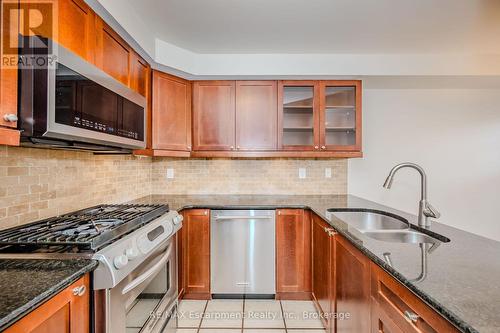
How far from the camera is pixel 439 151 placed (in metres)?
3.03

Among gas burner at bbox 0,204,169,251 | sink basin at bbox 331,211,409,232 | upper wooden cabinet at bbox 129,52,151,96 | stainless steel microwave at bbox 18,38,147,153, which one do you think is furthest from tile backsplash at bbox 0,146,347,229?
sink basin at bbox 331,211,409,232

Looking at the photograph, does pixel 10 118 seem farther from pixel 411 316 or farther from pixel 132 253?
pixel 411 316

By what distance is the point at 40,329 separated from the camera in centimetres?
80

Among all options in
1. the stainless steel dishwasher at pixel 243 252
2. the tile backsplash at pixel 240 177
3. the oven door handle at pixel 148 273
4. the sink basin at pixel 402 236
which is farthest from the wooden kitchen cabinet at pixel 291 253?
the oven door handle at pixel 148 273

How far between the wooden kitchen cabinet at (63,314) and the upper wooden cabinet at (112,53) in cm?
130

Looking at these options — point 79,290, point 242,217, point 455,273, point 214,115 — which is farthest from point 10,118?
point 214,115

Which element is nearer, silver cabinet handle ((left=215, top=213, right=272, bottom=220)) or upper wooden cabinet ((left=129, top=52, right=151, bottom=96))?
upper wooden cabinet ((left=129, top=52, right=151, bottom=96))

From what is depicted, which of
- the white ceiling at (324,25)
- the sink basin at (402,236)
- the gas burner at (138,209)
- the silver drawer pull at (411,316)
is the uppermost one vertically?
the white ceiling at (324,25)

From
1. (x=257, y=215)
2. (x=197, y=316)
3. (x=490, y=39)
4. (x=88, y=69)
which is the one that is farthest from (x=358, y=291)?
(x=490, y=39)

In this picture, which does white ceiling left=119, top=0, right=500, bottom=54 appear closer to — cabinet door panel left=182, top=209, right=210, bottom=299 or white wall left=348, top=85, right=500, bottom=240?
white wall left=348, top=85, right=500, bottom=240

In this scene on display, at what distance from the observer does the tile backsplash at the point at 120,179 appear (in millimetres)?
1419

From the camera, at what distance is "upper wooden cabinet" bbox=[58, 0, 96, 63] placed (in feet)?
4.31

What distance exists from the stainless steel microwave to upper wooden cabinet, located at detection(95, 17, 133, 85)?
0.78 ft

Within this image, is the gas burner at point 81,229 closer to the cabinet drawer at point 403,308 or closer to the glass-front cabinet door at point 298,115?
the cabinet drawer at point 403,308
